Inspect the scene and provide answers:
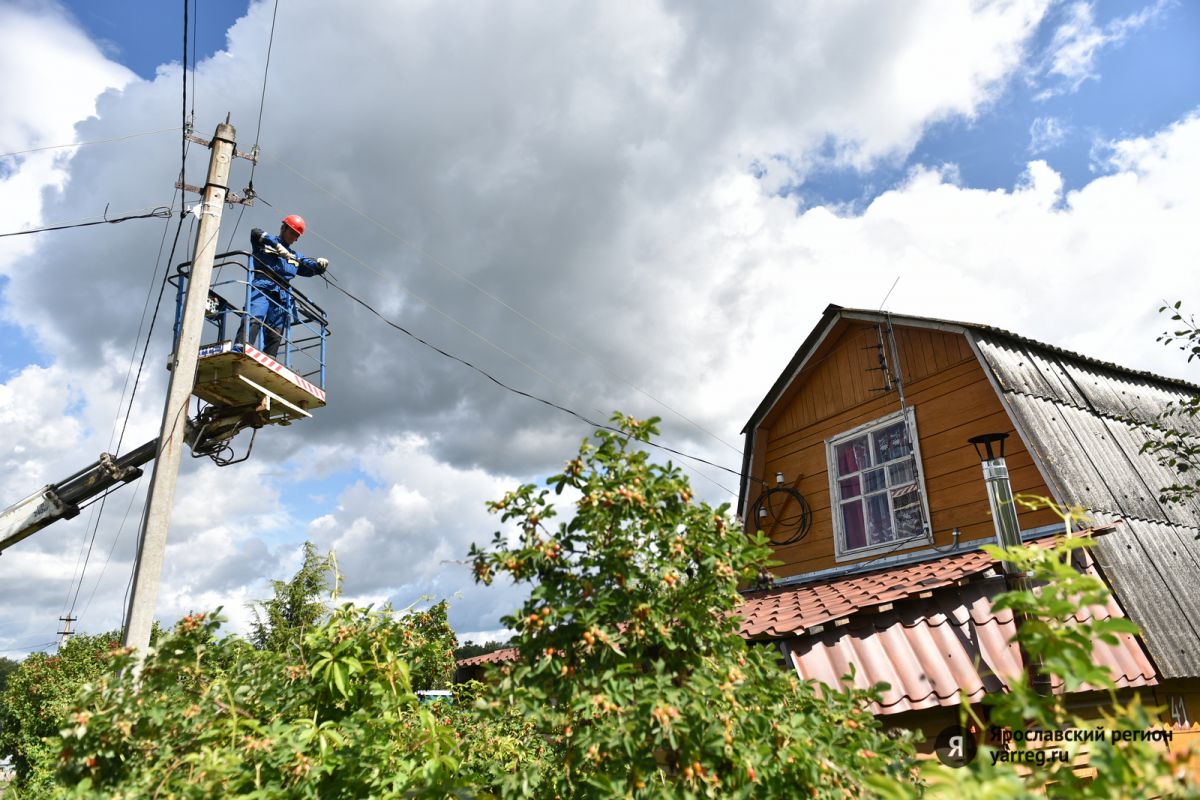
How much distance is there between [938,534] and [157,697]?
8.70 meters

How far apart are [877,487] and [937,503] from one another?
43.0 inches

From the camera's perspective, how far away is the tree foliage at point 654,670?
96.3 inches

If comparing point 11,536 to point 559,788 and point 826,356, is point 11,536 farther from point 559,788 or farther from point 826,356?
point 826,356

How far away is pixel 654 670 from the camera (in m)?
2.77

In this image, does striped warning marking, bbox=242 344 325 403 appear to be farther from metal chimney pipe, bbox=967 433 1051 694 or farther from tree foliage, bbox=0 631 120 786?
tree foliage, bbox=0 631 120 786

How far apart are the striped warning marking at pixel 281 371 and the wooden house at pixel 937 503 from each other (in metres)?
6.53

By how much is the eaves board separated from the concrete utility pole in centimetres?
940

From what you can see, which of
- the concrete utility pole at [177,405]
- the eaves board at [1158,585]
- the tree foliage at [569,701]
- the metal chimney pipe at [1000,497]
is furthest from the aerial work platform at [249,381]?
the eaves board at [1158,585]

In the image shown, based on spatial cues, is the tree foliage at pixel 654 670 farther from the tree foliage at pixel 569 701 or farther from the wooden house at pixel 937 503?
the wooden house at pixel 937 503

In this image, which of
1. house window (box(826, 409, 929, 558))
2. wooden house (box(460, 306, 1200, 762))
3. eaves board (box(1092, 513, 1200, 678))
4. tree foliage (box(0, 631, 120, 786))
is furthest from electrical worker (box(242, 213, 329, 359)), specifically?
tree foliage (box(0, 631, 120, 786))

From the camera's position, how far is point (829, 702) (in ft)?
9.87

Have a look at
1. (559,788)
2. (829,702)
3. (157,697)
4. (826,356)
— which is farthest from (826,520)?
(157,697)

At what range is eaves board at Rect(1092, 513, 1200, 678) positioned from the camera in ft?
22.1

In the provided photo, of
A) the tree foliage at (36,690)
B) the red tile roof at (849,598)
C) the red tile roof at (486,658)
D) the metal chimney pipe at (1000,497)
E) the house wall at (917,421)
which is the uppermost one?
the house wall at (917,421)
